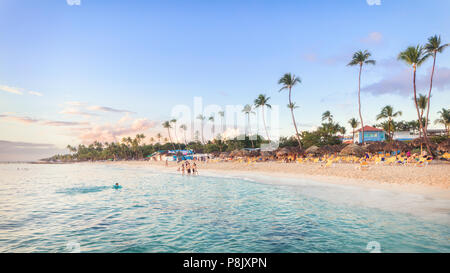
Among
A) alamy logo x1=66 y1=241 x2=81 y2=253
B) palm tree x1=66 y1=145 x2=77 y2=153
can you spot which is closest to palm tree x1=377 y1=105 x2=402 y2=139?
alamy logo x1=66 y1=241 x2=81 y2=253

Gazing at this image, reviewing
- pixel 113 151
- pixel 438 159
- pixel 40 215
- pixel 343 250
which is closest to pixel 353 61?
pixel 438 159

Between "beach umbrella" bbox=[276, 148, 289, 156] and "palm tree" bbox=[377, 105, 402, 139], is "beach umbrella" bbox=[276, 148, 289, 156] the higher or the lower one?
the lower one

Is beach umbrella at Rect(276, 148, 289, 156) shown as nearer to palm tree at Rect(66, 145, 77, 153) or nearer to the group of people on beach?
the group of people on beach

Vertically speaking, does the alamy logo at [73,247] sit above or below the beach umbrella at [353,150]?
below

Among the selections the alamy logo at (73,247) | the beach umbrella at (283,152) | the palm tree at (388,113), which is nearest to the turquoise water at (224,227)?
the alamy logo at (73,247)

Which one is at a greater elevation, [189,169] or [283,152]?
[283,152]

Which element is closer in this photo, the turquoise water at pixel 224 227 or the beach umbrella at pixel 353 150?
the turquoise water at pixel 224 227

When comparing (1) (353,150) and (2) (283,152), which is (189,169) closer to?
(2) (283,152)

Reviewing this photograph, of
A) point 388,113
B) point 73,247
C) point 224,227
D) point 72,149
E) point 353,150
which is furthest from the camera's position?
point 72,149

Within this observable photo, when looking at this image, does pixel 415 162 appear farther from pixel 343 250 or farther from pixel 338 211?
pixel 343 250

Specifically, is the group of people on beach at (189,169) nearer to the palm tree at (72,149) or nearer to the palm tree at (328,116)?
the palm tree at (328,116)

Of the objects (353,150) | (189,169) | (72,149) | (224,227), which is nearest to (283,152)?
(353,150)

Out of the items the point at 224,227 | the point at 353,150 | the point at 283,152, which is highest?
the point at 353,150
